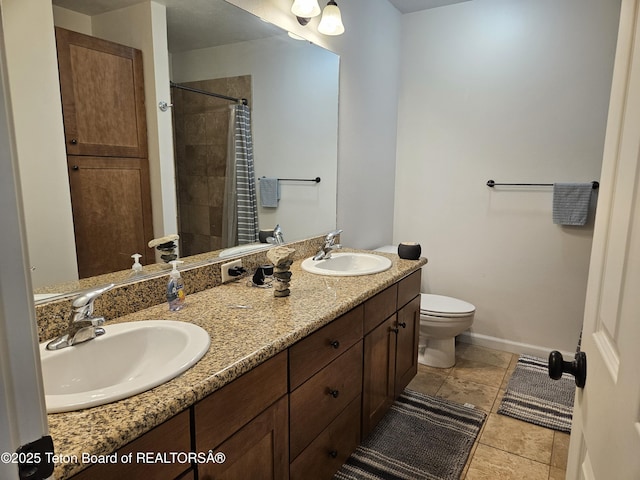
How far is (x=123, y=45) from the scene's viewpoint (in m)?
1.34

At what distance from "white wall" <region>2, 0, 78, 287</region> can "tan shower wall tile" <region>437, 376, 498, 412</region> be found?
6.91ft

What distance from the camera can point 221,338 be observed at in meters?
1.15

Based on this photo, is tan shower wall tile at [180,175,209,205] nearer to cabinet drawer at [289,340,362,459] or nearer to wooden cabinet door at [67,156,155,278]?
wooden cabinet door at [67,156,155,278]

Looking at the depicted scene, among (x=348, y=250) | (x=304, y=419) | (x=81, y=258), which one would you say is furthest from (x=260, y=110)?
(x=304, y=419)

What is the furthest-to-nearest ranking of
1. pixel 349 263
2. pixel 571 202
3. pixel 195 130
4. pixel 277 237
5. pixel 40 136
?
pixel 571 202
pixel 349 263
pixel 277 237
pixel 195 130
pixel 40 136

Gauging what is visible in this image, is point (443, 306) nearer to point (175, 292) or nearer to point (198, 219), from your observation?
point (198, 219)

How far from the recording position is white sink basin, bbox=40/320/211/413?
2.96 ft

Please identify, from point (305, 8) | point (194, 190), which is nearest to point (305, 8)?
point (305, 8)

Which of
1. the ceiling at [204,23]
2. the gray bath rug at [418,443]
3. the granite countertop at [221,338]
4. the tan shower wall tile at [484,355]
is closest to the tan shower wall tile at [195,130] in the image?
the ceiling at [204,23]

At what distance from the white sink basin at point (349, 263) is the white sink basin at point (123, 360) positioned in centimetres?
90

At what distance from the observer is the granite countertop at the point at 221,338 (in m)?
0.74

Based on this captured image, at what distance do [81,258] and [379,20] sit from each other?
2.42 metres

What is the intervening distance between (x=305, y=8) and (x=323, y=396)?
1721 mm

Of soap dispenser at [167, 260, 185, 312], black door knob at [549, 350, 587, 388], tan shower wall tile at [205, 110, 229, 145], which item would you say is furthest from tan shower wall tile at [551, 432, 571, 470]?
tan shower wall tile at [205, 110, 229, 145]
